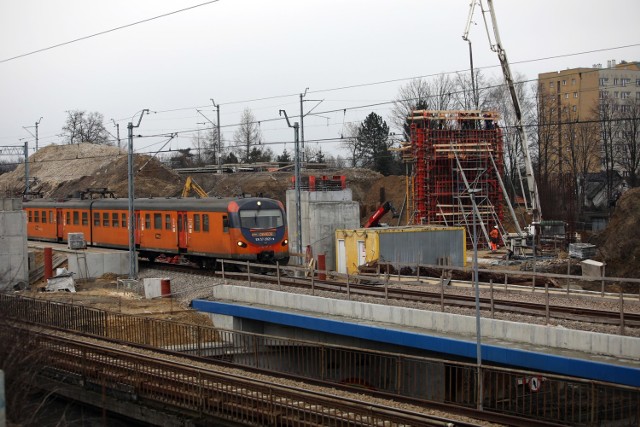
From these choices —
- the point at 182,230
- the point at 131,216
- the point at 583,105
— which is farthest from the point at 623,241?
the point at 583,105

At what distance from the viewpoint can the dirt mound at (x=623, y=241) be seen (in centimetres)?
3312

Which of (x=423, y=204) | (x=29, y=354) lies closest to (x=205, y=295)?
(x=29, y=354)

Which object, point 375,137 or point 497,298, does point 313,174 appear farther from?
point 497,298

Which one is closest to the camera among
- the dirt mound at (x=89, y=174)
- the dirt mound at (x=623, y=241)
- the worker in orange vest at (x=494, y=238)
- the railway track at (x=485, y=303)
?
the railway track at (x=485, y=303)

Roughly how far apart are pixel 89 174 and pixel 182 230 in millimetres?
44276

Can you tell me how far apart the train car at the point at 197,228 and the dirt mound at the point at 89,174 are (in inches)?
824

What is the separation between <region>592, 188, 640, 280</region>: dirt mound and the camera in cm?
3312

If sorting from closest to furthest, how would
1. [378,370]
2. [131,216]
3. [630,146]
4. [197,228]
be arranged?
[378,370], [131,216], [197,228], [630,146]

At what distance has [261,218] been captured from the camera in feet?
94.3

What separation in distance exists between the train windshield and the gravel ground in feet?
8.53

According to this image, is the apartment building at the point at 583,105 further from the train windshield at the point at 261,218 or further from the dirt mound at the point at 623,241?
the train windshield at the point at 261,218

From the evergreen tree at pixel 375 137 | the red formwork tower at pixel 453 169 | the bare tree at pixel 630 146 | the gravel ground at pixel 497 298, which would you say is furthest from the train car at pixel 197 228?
the evergreen tree at pixel 375 137

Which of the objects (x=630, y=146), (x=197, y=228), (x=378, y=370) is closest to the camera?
(x=378, y=370)

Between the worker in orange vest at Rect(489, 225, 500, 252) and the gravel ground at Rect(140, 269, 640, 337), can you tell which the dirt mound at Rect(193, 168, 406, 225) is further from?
the gravel ground at Rect(140, 269, 640, 337)
